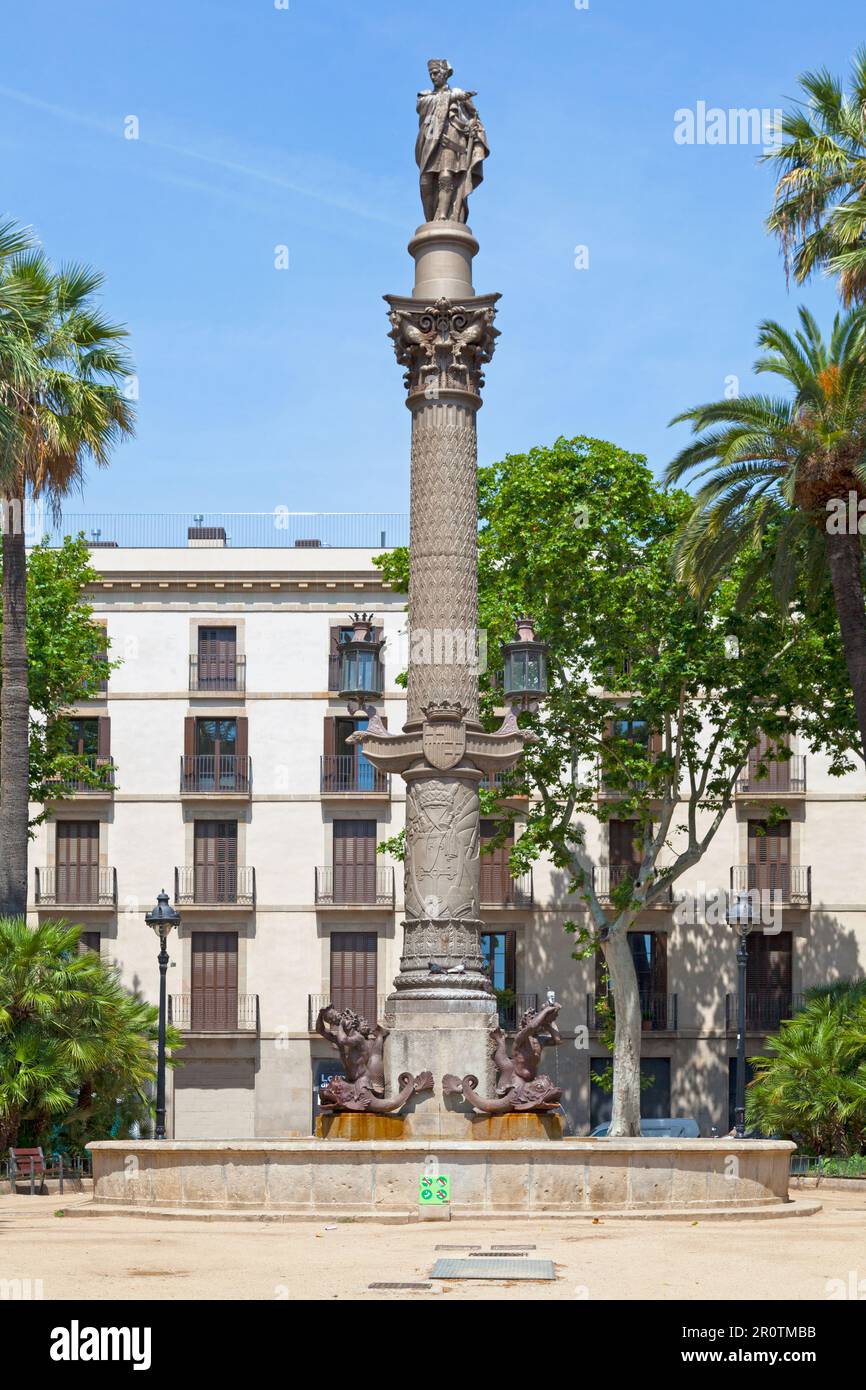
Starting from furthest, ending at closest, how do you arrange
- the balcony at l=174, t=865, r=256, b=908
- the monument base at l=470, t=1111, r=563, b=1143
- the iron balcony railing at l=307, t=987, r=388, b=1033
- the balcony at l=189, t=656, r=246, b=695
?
1. the balcony at l=189, t=656, r=246, b=695
2. the balcony at l=174, t=865, r=256, b=908
3. the iron balcony railing at l=307, t=987, r=388, b=1033
4. the monument base at l=470, t=1111, r=563, b=1143

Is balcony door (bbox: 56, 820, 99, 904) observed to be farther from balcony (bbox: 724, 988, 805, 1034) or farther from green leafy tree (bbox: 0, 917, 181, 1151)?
green leafy tree (bbox: 0, 917, 181, 1151)

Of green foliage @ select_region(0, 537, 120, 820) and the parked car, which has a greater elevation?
green foliage @ select_region(0, 537, 120, 820)

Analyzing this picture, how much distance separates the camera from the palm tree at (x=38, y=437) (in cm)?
2831

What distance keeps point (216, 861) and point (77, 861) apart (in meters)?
3.61

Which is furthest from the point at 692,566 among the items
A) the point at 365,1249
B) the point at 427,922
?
the point at 365,1249

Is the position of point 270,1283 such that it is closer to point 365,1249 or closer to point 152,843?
point 365,1249

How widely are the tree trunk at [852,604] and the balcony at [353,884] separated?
20491 millimetres

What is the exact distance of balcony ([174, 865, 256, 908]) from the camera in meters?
45.8

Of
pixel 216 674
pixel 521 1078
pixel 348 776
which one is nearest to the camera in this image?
pixel 521 1078

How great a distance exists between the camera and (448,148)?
71.5 ft

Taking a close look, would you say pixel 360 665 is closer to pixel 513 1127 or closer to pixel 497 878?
pixel 513 1127

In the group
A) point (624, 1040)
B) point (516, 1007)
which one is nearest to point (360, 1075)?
point (624, 1040)

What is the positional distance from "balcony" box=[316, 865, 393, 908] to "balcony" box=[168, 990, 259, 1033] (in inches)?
125

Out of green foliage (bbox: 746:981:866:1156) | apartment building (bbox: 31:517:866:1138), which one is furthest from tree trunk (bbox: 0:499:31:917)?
apartment building (bbox: 31:517:866:1138)
